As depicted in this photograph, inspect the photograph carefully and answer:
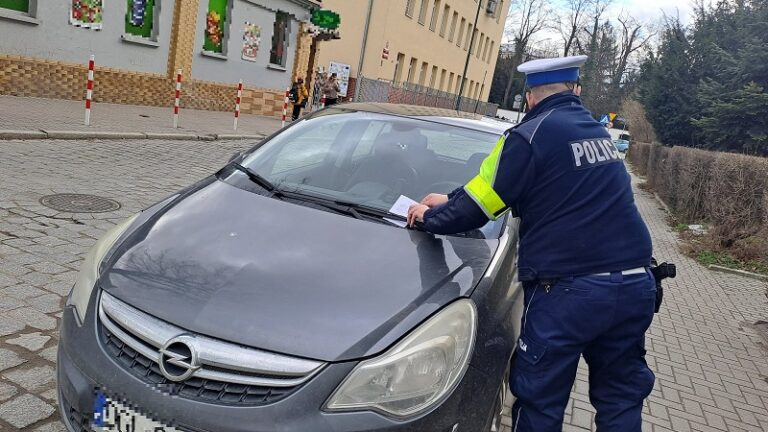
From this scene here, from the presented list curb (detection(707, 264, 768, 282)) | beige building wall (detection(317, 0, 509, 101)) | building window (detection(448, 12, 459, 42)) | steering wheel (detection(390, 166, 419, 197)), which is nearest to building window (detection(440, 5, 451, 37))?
beige building wall (detection(317, 0, 509, 101))

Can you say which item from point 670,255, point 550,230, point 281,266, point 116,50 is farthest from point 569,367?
point 116,50

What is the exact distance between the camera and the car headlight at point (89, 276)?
2.27 metres

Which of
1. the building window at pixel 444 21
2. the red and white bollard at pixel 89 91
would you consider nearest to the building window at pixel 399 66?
the building window at pixel 444 21

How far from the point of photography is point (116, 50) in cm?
1422

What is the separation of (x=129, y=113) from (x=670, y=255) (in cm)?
1128

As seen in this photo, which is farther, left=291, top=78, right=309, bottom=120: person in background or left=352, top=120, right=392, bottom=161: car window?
left=291, top=78, right=309, bottom=120: person in background

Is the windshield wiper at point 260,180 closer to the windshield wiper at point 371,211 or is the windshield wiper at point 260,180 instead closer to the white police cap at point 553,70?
the windshield wiper at point 371,211

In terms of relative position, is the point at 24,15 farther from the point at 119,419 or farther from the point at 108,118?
the point at 119,419

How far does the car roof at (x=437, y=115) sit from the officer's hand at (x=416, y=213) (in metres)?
1.24

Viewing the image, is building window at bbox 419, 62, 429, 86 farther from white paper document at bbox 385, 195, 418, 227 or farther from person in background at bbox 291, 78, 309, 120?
white paper document at bbox 385, 195, 418, 227

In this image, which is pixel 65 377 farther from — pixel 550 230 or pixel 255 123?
pixel 255 123

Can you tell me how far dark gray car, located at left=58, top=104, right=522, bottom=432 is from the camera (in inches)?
72.8

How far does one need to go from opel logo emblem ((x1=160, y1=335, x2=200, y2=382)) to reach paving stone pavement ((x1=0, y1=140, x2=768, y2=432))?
42.6 inches

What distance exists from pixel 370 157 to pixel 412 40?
108ft
